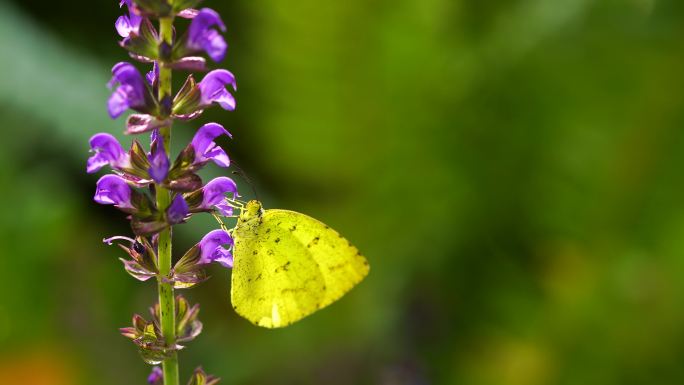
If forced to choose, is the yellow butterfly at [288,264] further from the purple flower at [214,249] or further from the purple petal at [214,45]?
the purple petal at [214,45]

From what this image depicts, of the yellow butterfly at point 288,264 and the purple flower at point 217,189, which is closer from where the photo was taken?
the purple flower at point 217,189

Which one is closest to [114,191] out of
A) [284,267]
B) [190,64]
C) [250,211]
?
[190,64]

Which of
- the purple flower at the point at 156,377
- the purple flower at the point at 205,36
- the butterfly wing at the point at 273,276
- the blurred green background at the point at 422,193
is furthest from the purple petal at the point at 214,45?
the blurred green background at the point at 422,193

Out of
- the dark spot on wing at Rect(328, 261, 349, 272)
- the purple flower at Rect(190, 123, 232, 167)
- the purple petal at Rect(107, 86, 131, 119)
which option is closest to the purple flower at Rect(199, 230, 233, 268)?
the purple flower at Rect(190, 123, 232, 167)

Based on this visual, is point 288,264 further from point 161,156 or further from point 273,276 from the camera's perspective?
point 161,156

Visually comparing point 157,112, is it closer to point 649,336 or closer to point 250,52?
point 649,336

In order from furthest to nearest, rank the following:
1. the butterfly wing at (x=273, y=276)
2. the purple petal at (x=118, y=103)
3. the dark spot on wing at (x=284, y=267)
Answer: the dark spot on wing at (x=284, y=267) → the butterfly wing at (x=273, y=276) → the purple petal at (x=118, y=103)

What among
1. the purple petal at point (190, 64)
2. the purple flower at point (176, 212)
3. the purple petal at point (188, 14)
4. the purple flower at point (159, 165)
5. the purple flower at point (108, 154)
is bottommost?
Answer: the purple flower at point (176, 212)
